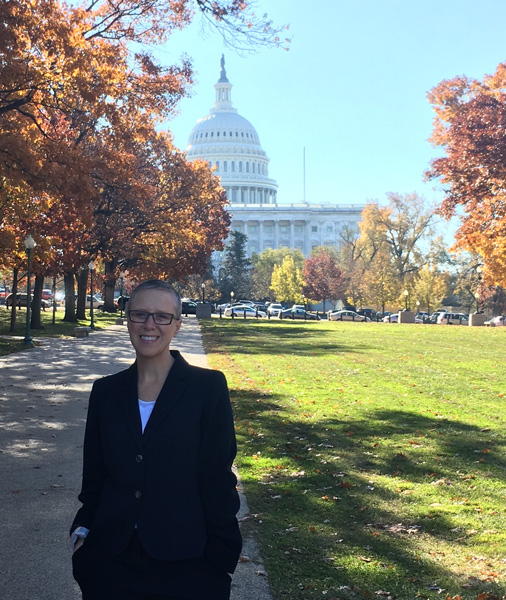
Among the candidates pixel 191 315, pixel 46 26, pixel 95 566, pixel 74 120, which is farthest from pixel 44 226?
pixel 191 315

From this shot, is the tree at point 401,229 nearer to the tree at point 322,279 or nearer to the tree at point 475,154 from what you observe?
the tree at point 322,279

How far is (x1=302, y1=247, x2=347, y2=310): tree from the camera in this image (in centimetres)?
9462

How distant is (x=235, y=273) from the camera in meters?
110

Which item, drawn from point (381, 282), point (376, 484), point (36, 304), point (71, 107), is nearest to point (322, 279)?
point (381, 282)

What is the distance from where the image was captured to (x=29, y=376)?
16172 millimetres

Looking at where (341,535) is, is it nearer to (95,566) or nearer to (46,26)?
(95,566)

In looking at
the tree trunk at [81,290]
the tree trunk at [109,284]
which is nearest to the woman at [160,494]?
the tree trunk at [81,290]

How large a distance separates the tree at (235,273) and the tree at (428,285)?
29.5m

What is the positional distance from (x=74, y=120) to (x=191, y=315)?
145 ft

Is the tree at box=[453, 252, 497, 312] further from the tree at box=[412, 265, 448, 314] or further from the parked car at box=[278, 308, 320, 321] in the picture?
the parked car at box=[278, 308, 320, 321]

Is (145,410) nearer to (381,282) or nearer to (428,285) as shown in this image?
(381,282)

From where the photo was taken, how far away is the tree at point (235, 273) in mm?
107812

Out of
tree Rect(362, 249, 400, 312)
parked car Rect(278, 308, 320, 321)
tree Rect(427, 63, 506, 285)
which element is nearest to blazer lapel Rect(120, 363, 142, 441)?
tree Rect(427, 63, 506, 285)

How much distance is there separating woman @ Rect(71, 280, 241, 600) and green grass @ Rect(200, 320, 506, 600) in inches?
76.6
